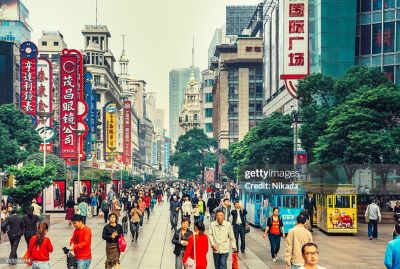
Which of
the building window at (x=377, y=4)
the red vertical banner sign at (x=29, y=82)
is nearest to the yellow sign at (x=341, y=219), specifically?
the building window at (x=377, y=4)

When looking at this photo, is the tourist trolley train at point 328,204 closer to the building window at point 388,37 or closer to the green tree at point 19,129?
the building window at point 388,37

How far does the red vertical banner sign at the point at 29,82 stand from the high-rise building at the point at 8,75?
2193cm

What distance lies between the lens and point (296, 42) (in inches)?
2810

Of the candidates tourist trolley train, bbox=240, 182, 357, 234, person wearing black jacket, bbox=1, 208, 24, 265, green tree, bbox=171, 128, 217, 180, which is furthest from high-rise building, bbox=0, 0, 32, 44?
person wearing black jacket, bbox=1, 208, 24, 265

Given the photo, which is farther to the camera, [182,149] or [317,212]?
[182,149]

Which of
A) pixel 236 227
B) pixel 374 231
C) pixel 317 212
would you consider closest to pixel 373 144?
pixel 317 212

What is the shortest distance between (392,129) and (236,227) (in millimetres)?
26689

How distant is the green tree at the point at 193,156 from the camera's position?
159 metres

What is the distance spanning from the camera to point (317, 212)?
134ft

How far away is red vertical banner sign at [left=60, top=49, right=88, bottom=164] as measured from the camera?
251 feet

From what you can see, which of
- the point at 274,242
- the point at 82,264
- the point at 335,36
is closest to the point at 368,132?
the point at 274,242

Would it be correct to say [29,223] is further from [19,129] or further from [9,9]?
[9,9]

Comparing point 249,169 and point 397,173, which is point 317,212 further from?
point 397,173

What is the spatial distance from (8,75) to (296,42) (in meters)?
46.5
